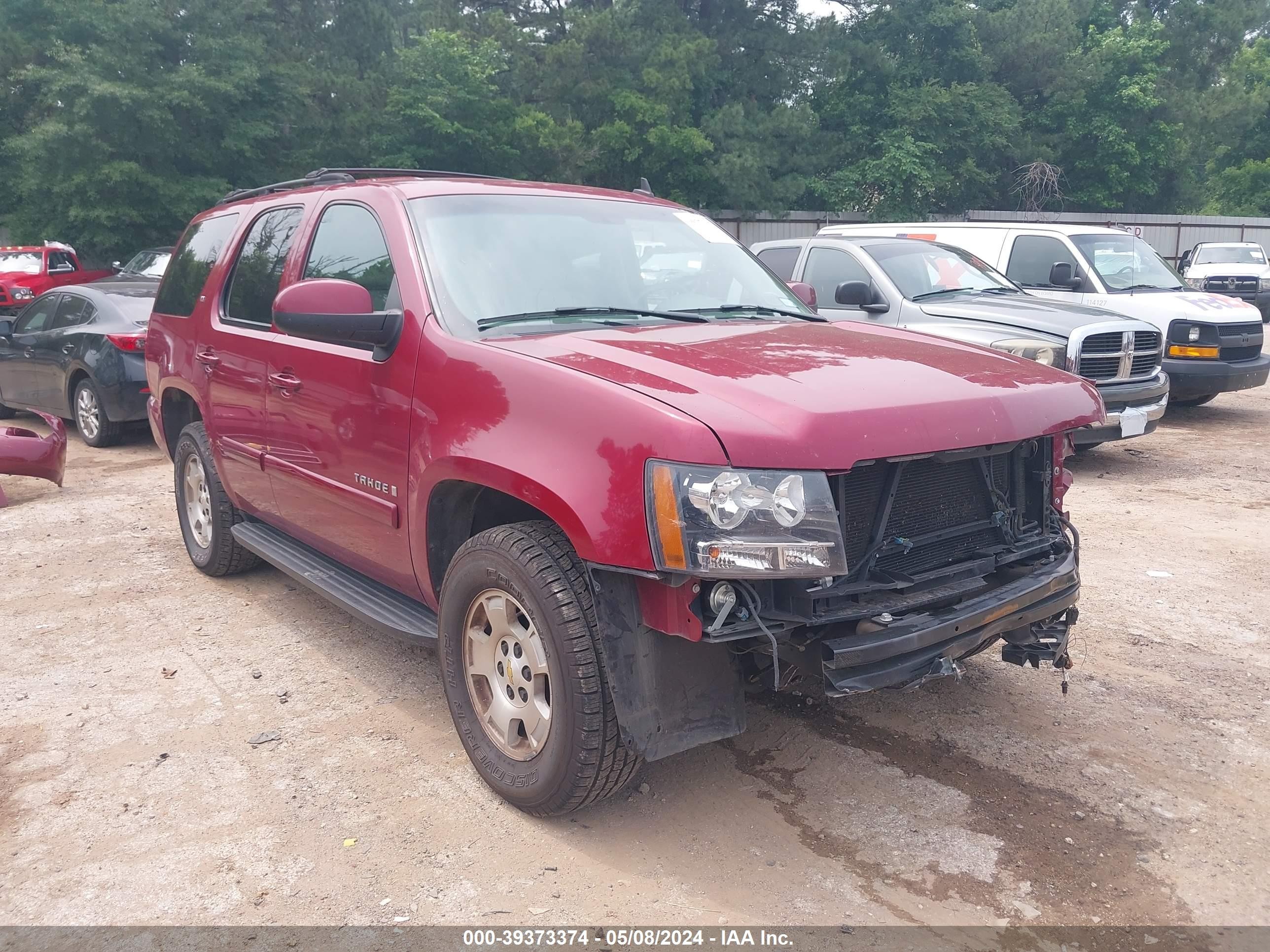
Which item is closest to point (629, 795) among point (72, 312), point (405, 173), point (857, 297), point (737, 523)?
point (737, 523)

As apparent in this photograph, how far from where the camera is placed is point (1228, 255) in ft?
72.8

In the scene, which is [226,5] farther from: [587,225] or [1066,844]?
[1066,844]

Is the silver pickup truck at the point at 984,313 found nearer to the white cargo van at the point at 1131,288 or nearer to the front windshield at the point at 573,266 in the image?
the white cargo van at the point at 1131,288

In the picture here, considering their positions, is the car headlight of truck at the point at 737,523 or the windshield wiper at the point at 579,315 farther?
the windshield wiper at the point at 579,315

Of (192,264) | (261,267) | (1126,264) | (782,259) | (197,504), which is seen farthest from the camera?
(1126,264)

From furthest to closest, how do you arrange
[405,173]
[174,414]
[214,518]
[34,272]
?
[34,272]
[174,414]
[214,518]
[405,173]

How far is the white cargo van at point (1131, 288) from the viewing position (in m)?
9.88

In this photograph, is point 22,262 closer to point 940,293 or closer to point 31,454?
point 31,454

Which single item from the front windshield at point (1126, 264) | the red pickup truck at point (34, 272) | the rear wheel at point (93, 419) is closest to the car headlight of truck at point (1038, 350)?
the front windshield at point (1126, 264)

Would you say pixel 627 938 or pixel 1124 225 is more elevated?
pixel 1124 225

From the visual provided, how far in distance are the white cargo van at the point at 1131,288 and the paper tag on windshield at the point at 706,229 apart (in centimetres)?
586

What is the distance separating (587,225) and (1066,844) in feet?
9.12

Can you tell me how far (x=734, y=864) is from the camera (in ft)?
9.76

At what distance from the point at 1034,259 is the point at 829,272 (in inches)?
104
